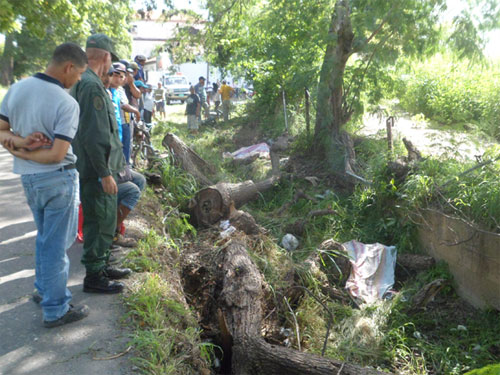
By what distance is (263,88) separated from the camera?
14602mm

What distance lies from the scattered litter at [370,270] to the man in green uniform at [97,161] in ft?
9.32

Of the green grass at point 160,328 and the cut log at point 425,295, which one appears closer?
the green grass at point 160,328

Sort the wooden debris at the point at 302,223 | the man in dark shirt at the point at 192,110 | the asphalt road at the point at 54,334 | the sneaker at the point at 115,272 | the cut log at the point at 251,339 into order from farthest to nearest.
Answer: the man in dark shirt at the point at 192,110 → the wooden debris at the point at 302,223 → the sneaker at the point at 115,272 → the cut log at the point at 251,339 → the asphalt road at the point at 54,334

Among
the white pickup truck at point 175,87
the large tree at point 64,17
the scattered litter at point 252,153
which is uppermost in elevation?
the large tree at point 64,17

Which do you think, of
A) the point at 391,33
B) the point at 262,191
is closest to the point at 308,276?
the point at 262,191

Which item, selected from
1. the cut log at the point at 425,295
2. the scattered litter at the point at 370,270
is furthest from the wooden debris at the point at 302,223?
the cut log at the point at 425,295

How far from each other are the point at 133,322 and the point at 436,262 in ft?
12.6

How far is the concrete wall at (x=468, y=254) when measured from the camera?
4.75m

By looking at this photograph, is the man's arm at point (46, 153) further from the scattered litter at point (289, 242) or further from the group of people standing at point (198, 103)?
the group of people standing at point (198, 103)

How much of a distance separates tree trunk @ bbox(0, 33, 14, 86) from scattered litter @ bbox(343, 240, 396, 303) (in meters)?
34.8

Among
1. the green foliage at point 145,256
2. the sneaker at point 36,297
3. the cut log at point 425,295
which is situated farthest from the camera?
the cut log at point 425,295

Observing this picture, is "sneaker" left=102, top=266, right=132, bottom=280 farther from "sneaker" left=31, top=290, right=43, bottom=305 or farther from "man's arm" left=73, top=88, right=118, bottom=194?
"man's arm" left=73, top=88, right=118, bottom=194

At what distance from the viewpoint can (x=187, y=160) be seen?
25.0 feet

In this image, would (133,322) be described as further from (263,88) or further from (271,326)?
(263,88)
